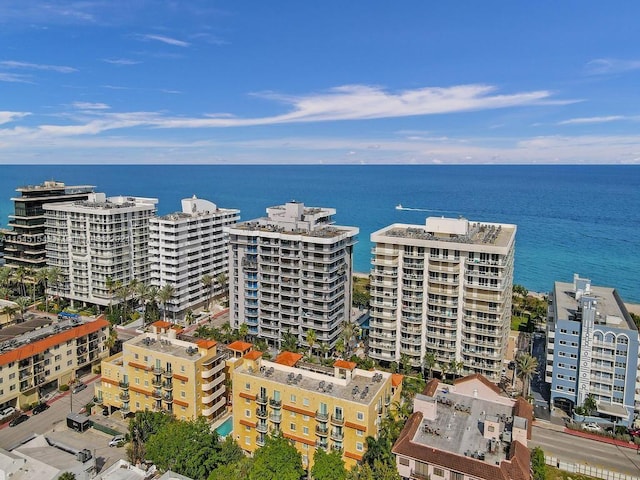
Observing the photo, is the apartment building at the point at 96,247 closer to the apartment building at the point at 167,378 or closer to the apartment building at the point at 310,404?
the apartment building at the point at 167,378

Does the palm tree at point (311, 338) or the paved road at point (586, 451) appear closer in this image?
the paved road at point (586, 451)

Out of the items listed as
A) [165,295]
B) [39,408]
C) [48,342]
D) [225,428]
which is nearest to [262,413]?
[225,428]

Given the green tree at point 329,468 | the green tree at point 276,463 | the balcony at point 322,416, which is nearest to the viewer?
the green tree at point 276,463

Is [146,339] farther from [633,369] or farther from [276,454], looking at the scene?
[633,369]

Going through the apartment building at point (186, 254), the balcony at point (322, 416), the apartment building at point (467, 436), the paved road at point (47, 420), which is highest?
the apartment building at point (186, 254)

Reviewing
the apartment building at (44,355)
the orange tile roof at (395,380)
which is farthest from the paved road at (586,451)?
the apartment building at (44,355)

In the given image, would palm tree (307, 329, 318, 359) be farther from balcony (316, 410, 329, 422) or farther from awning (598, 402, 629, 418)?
awning (598, 402, 629, 418)

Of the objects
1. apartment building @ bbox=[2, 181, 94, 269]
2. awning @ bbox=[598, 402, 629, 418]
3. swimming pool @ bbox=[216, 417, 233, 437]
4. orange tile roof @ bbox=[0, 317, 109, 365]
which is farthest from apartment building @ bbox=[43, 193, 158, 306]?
awning @ bbox=[598, 402, 629, 418]
